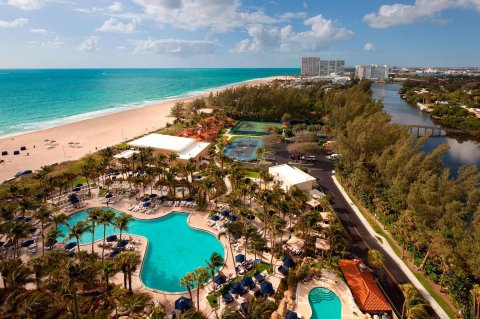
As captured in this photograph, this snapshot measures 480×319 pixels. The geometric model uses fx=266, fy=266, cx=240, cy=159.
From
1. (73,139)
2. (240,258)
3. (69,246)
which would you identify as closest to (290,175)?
(240,258)

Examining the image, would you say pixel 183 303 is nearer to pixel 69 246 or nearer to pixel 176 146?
pixel 69 246

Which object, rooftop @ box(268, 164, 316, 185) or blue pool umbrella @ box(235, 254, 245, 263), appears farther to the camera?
rooftop @ box(268, 164, 316, 185)

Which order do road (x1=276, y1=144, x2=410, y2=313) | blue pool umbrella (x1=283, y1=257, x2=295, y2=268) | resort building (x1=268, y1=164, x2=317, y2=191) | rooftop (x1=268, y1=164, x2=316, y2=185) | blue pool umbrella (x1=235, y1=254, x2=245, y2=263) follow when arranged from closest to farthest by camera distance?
road (x1=276, y1=144, x2=410, y2=313) → blue pool umbrella (x1=283, y1=257, x2=295, y2=268) → blue pool umbrella (x1=235, y1=254, x2=245, y2=263) → resort building (x1=268, y1=164, x2=317, y2=191) → rooftop (x1=268, y1=164, x2=316, y2=185)

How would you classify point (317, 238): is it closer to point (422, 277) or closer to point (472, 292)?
point (422, 277)

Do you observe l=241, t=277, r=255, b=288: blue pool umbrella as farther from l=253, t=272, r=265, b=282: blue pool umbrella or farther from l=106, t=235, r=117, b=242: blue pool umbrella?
l=106, t=235, r=117, b=242: blue pool umbrella

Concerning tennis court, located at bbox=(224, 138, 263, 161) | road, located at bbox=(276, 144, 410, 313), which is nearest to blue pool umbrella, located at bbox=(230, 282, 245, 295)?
road, located at bbox=(276, 144, 410, 313)

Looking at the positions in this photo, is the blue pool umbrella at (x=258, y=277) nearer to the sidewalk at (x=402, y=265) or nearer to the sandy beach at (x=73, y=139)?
the sidewalk at (x=402, y=265)

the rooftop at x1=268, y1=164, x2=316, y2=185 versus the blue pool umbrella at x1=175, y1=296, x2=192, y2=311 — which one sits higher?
the rooftop at x1=268, y1=164, x2=316, y2=185

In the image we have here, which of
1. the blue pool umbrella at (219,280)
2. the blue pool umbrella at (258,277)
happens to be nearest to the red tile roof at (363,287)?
the blue pool umbrella at (258,277)
